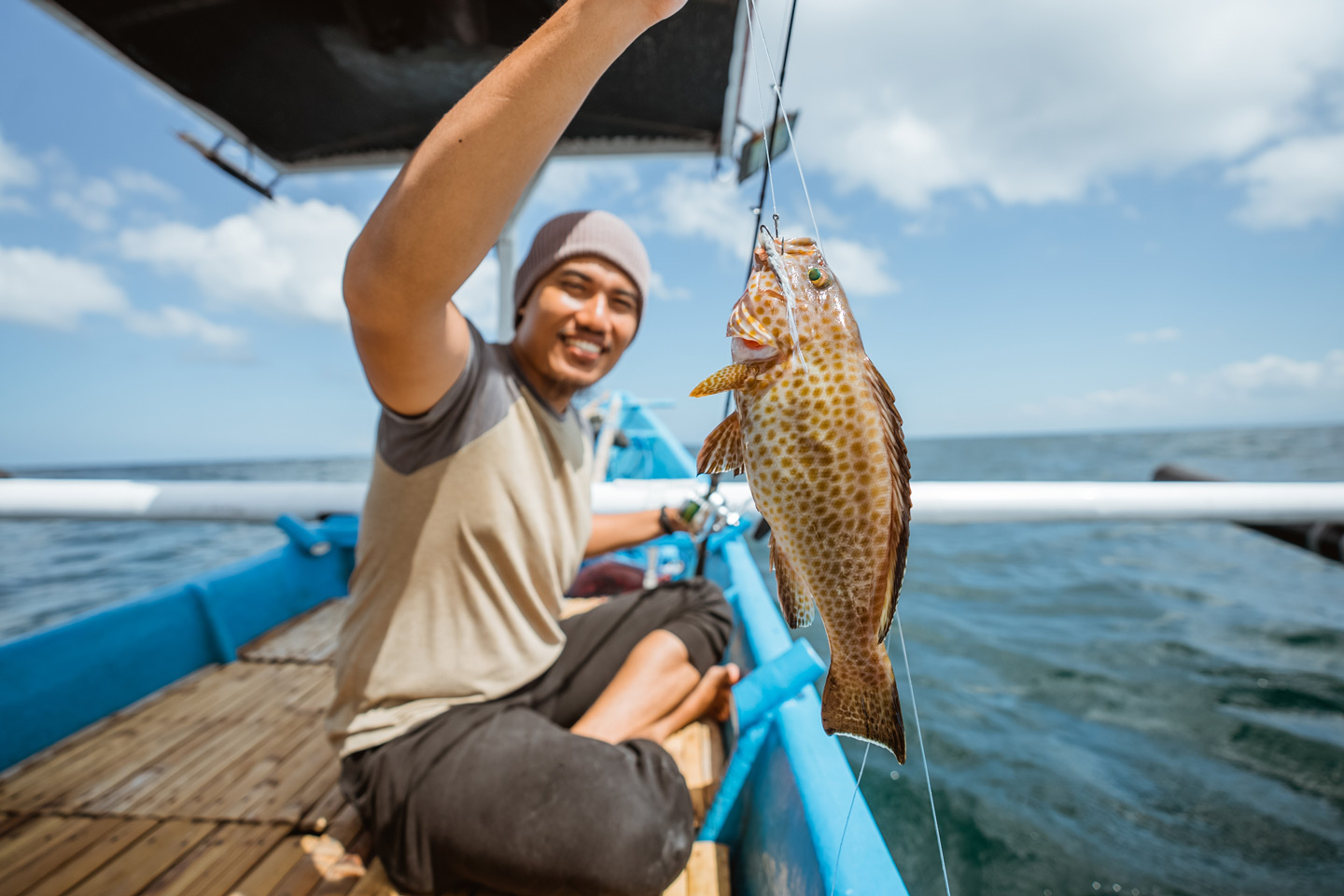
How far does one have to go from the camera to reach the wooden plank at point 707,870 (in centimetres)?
199

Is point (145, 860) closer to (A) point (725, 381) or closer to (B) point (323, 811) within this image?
(B) point (323, 811)

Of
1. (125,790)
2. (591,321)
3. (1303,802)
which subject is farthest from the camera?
(1303,802)

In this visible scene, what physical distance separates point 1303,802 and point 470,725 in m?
5.08

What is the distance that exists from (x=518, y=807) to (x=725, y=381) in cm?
151

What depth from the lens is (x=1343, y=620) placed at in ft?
21.8

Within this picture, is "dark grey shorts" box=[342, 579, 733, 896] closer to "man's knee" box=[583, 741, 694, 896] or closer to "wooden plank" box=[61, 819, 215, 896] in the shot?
"man's knee" box=[583, 741, 694, 896]

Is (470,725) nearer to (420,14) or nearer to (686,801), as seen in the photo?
(686,801)

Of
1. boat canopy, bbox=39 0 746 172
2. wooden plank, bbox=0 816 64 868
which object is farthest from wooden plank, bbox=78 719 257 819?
boat canopy, bbox=39 0 746 172

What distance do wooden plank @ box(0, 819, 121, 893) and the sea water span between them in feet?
12.4

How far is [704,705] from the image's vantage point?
2.82m

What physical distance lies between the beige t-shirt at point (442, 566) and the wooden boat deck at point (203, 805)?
1.85 ft

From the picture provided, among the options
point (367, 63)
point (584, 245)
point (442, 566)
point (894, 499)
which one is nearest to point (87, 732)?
point (442, 566)

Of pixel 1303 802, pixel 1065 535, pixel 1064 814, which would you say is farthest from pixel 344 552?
pixel 1065 535

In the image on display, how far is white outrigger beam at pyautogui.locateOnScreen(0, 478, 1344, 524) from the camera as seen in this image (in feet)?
11.8
